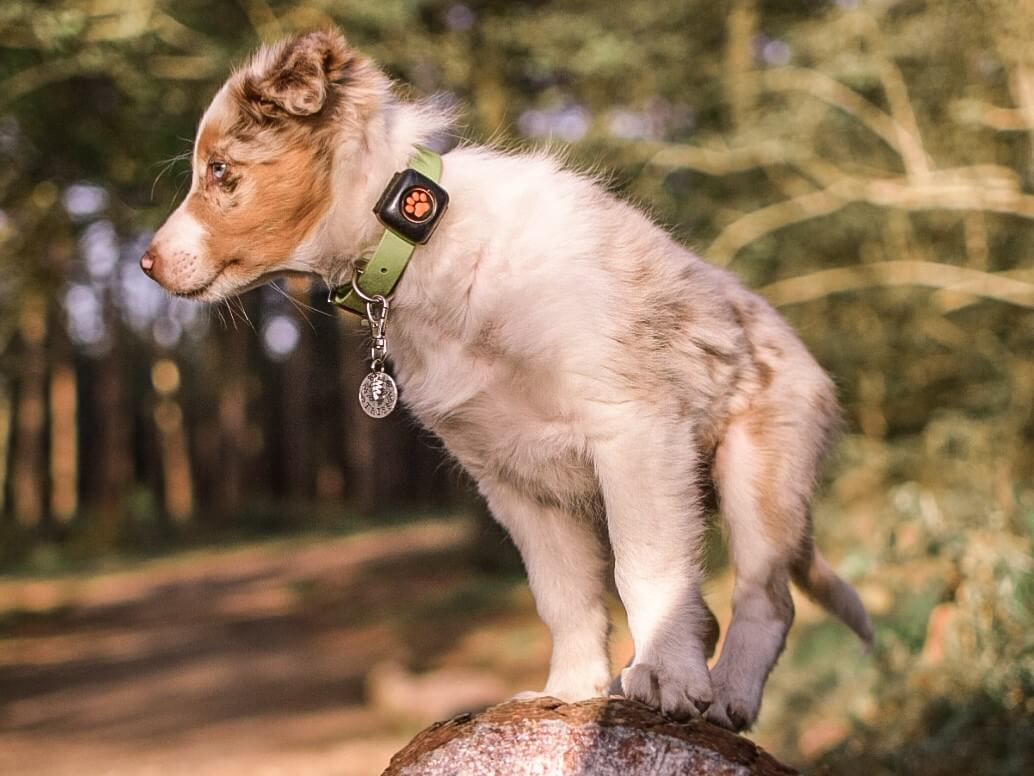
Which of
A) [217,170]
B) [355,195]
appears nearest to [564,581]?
[355,195]

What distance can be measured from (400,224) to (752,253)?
6.99 meters

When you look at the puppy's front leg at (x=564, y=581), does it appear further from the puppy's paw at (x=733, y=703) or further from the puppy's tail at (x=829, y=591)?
the puppy's tail at (x=829, y=591)

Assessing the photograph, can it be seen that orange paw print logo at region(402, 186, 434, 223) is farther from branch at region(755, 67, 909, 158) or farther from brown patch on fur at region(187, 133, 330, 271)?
branch at region(755, 67, 909, 158)

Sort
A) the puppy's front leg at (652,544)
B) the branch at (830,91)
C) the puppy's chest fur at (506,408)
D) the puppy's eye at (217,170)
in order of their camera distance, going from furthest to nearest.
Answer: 1. the branch at (830,91)
2. the puppy's eye at (217,170)
3. the puppy's chest fur at (506,408)
4. the puppy's front leg at (652,544)

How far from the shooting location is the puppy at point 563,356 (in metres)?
3.15

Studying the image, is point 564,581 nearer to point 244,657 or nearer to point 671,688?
point 671,688

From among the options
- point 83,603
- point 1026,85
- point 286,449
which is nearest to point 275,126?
point 1026,85

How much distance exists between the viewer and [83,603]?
63.3 ft

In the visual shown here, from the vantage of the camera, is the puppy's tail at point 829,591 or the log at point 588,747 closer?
the log at point 588,747

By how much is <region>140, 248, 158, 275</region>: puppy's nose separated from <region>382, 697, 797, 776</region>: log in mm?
1533

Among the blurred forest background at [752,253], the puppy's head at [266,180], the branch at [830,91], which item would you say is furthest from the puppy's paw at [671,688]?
the branch at [830,91]

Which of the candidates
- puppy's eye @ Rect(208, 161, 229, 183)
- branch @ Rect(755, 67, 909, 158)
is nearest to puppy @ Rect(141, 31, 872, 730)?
puppy's eye @ Rect(208, 161, 229, 183)

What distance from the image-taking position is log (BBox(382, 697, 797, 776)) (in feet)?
9.46

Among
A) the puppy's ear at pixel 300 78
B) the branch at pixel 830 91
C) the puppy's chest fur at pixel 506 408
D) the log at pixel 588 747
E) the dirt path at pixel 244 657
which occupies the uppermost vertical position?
the branch at pixel 830 91
